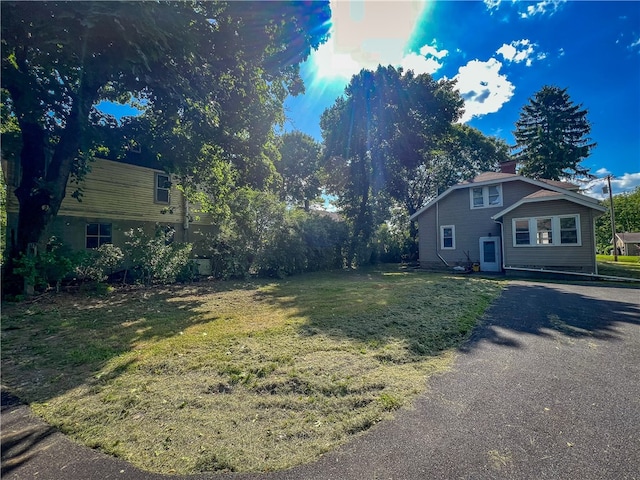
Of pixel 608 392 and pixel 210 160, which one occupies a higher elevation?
pixel 210 160

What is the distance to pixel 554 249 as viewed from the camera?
14016mm

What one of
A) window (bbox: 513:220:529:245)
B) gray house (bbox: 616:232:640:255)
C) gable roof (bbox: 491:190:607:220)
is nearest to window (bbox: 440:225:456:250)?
gable roof (bbox: 491:190:607:220)

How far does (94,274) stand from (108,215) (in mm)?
4717

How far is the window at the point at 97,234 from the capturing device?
41.2ft

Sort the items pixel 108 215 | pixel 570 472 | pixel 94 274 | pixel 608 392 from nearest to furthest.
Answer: pixel 570 472, pixel 608 392, pixel 94 274, pixel 108 215

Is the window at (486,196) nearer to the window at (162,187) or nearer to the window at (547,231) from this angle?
the window at (547,231)

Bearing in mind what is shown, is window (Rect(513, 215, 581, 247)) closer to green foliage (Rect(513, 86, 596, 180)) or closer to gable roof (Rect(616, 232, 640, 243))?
green foliage (Rect(513, 86, 596, 180))

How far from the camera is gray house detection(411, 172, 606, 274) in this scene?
44.0 ft

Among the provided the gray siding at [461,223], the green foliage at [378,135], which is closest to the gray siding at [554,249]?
the gray siding at [461,223]

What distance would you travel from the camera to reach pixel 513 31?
36.8ft

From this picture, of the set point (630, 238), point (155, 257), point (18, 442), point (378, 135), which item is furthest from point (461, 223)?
point (630, 238)

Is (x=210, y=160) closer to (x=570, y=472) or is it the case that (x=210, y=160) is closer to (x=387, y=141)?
(x=570, y=472)

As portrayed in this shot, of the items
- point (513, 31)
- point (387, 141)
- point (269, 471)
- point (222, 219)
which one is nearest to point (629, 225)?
point (387, 141)

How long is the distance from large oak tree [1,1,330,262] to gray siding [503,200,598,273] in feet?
41.0
